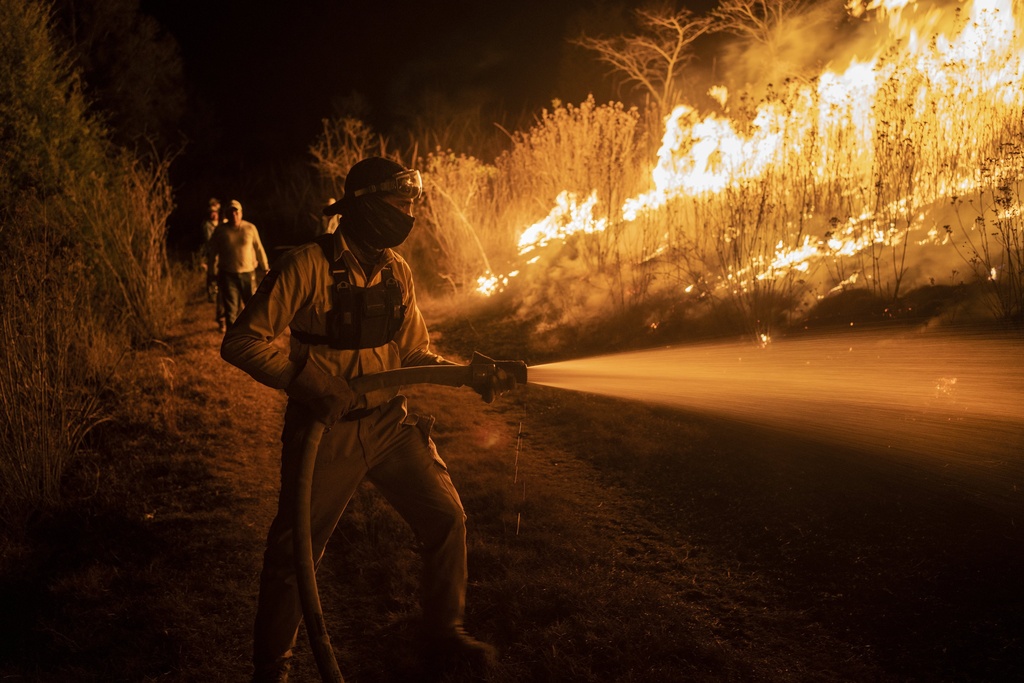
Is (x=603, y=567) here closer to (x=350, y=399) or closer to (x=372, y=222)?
(x=350, y=399)

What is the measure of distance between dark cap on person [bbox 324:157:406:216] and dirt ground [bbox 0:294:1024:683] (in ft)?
7.59

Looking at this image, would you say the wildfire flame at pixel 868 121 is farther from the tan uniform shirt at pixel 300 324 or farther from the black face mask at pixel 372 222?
the tan uniform shirt at pixel 300 324

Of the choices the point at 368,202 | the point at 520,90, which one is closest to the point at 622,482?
the point at 368,202

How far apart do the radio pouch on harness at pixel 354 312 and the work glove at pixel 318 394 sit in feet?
0.73

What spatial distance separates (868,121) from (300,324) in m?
9.05

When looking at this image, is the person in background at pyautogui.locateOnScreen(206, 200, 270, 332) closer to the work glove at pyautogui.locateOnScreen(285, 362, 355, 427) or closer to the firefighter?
the firefighter

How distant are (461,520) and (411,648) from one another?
2.87ft

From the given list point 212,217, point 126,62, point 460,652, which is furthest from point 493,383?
point 126,62

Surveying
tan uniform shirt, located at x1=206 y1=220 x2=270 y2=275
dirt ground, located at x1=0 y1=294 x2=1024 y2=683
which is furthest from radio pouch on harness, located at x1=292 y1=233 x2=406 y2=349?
tan uniform shirt, located at x1=206 y1=220 x2=270 y2=275

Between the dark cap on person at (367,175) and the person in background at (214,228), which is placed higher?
the person in background at (214,228)

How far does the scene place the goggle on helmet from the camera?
3.61 meters

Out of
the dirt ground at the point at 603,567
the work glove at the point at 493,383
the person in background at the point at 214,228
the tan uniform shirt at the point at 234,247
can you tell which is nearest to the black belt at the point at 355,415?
the work glove at the point at 493,383

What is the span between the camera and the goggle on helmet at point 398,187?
3.61 metres

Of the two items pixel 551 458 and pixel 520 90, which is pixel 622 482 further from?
pixel 520 90
